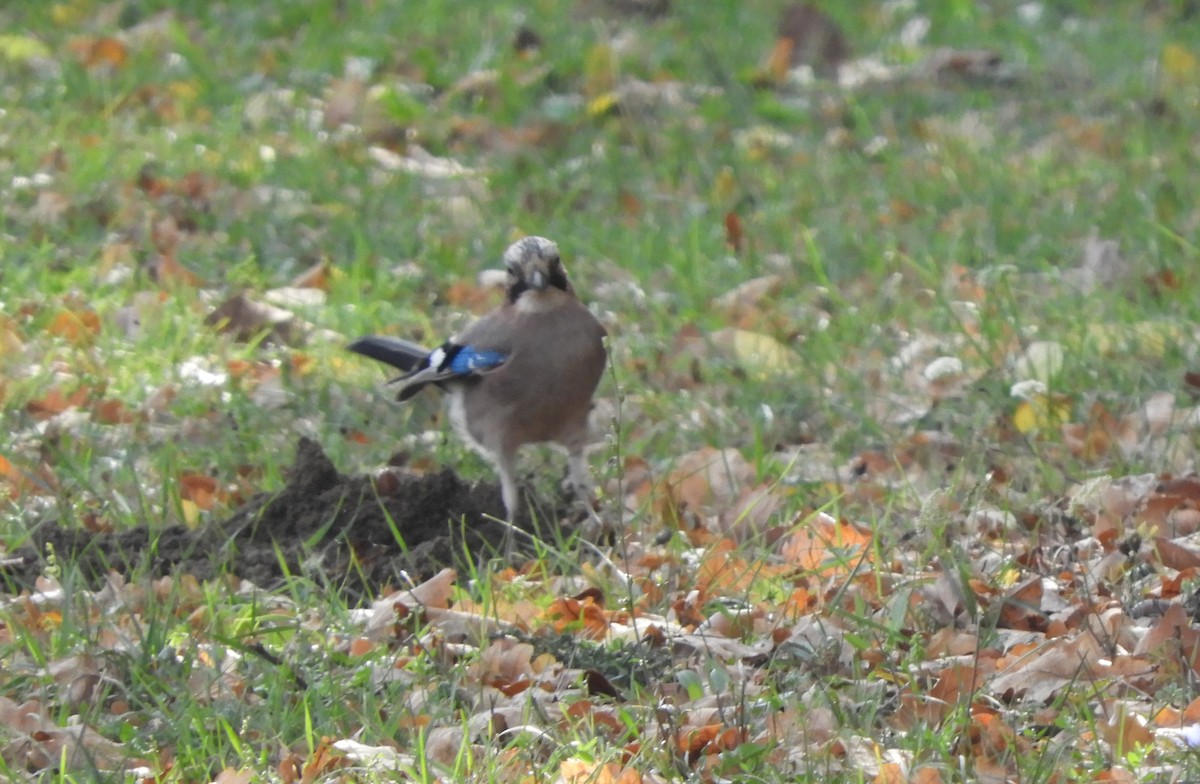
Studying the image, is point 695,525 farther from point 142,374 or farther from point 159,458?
point 142,374

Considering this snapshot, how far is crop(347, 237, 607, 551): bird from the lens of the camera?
517 cm

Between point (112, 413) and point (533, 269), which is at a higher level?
point (533, 269)

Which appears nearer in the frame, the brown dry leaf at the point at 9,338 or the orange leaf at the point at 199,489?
the orange leaf at the point at 199,489

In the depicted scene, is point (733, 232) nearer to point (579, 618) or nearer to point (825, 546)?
point (825, 546)

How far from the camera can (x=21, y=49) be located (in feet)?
29.5

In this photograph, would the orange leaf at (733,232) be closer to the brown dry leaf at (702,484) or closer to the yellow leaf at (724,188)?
the yellow leaf at (724,188)

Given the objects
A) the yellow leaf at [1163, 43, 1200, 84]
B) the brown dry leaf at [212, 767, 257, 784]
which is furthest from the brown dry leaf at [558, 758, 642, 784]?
the yellow leaf at [1163, 43, 1200, 84]

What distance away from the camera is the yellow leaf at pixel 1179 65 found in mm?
9258

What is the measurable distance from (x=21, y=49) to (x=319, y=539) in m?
5.24

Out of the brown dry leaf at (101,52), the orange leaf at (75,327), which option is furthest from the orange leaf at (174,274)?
the brown dry leaf at (101,52)

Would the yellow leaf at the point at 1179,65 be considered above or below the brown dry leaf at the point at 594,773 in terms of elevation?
below

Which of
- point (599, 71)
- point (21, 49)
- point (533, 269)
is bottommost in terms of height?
point (599, 71)

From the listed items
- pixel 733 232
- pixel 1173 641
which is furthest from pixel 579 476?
pixel 733 232

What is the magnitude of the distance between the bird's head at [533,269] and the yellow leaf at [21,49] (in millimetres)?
4458
